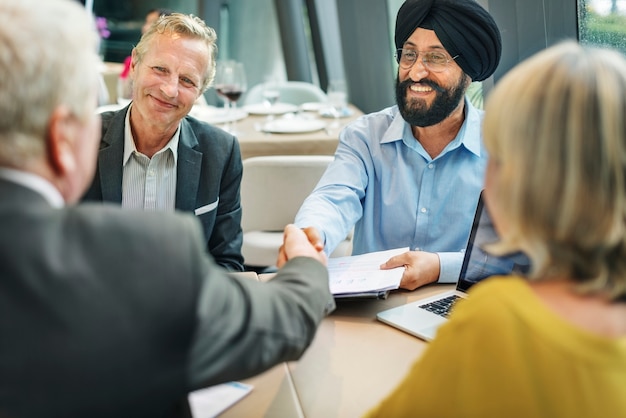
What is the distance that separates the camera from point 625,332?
3.10 feet

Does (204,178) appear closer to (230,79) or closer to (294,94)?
(230,79)

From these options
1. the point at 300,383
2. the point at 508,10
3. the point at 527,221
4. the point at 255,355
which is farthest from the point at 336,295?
the point at 508,10

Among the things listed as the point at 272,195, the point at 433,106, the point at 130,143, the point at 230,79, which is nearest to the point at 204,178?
the point at 130,143

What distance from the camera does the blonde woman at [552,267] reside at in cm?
90

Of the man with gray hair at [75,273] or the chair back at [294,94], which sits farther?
the chair back at [294,94]

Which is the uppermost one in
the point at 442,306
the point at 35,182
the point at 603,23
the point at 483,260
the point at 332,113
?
the point at 603,23

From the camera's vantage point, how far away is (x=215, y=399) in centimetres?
133

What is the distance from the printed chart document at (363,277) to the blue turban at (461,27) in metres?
0.80

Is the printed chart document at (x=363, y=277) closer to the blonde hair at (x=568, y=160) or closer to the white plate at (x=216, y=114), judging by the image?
the blonde hair at (x=568, y=160)

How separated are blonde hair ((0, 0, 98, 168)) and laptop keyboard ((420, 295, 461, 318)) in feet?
3.52

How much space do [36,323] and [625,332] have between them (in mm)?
780

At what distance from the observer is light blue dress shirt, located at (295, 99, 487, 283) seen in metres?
2.30

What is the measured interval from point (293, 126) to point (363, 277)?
110 inches

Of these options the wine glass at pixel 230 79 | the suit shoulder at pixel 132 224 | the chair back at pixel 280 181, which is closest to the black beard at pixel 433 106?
the chair back at pixel 280 181
